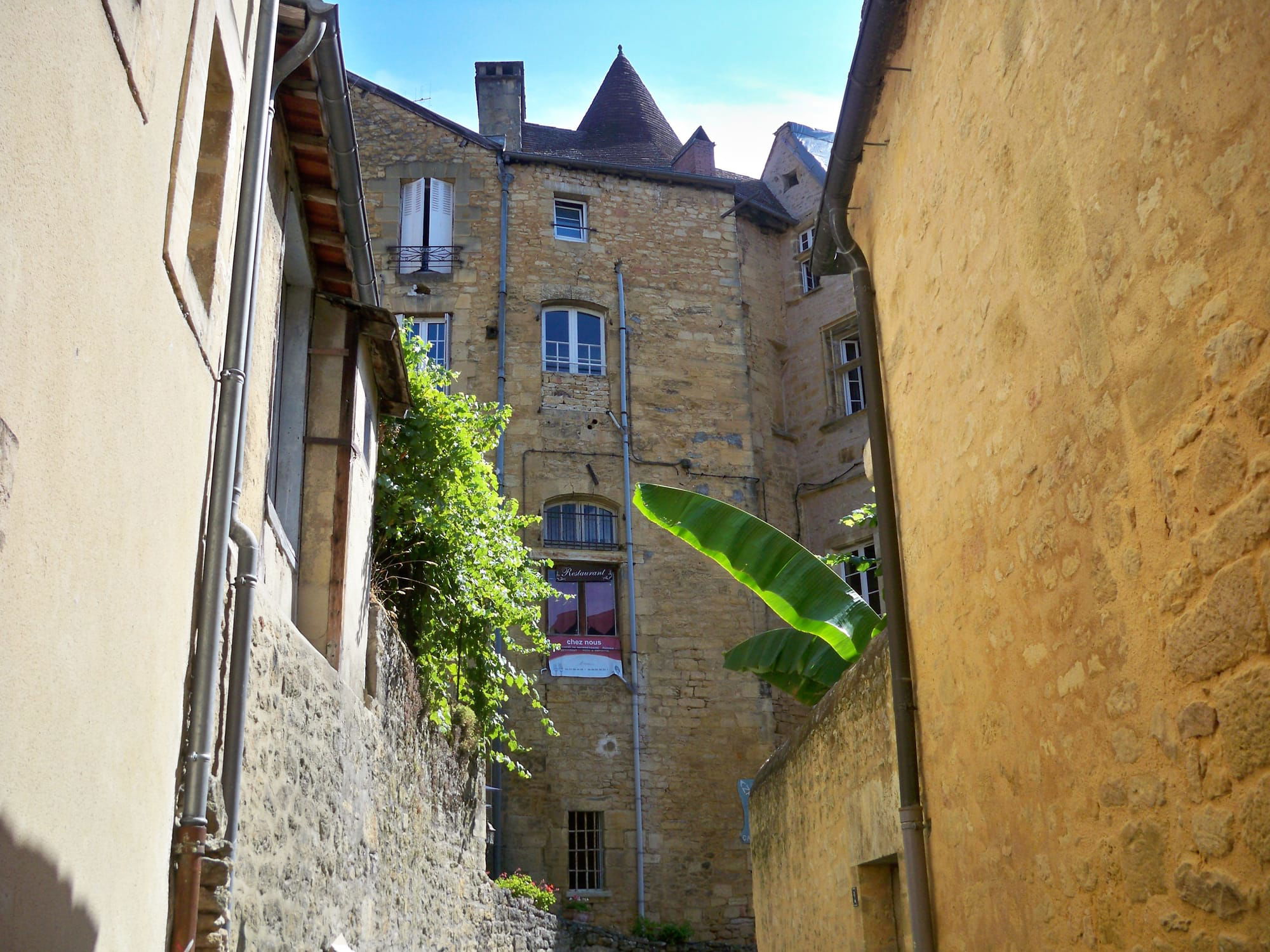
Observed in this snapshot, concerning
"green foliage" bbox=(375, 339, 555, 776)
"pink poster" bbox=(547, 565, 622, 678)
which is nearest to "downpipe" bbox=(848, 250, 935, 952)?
"green foliage" bbox=(375, 339, 555, 776)

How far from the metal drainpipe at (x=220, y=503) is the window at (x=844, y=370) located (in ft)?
52.4

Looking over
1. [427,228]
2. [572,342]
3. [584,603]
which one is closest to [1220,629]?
[584,603]

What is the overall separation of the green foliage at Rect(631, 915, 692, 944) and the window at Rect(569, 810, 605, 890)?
0.74 meters

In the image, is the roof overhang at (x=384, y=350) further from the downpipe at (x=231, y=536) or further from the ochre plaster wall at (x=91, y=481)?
the ochre plaster wall at (x=91, y=481)

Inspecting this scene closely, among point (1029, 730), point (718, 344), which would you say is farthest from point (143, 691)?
point (718, 344)

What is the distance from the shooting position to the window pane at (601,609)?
61.4 ft

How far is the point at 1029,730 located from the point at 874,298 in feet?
9.71

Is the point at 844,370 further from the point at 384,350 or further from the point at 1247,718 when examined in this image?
the point at 1247,718

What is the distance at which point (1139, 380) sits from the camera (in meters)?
3.49

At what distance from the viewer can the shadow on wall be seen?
294cm

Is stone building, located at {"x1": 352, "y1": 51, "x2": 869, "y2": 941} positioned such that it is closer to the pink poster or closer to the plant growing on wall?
the pink poster

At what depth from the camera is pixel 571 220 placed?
21.1 m

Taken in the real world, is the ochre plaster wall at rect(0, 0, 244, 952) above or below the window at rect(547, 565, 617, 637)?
below

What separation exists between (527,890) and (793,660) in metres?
6.94
